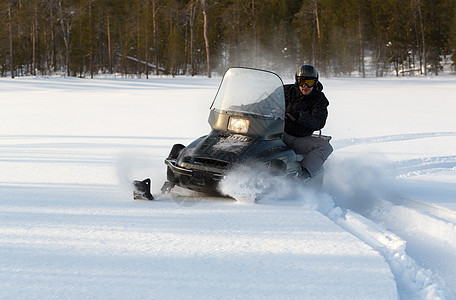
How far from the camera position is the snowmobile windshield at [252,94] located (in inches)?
210

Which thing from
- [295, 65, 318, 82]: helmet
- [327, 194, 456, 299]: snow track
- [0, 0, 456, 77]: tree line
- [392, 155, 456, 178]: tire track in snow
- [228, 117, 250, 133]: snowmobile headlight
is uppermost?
[0, 0, 456, 77]: tree line

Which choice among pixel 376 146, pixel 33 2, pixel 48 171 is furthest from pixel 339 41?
pixel 48 171

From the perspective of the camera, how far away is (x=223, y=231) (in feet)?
12.5

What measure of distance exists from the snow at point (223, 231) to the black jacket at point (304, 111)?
0.76 meters

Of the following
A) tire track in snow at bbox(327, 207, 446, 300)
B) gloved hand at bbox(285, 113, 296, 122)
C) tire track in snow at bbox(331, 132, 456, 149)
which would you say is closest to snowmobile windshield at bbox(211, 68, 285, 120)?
gloved hand at bbox(285, 113, 296, 122)

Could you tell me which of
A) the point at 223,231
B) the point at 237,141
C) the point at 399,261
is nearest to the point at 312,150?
the point at 237,141

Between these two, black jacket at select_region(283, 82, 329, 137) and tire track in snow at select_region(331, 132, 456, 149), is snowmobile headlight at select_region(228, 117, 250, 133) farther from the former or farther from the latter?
tire track in snow at select_region(331, 132, 456, 149)

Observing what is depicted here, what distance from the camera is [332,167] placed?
6395 millimetres

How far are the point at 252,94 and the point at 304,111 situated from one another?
2.49 feet

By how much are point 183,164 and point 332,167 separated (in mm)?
2421

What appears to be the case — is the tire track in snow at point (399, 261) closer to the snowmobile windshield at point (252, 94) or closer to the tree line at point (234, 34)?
the snowmobile windshield at point (252, 94)

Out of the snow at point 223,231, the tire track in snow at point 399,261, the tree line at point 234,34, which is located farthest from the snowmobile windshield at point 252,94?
the tree line at point 234,34

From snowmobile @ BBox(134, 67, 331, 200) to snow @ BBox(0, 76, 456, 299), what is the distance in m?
0.18

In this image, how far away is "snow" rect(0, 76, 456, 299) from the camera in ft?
9.04
